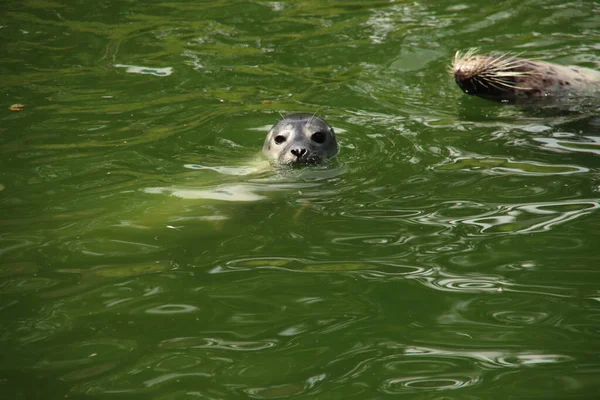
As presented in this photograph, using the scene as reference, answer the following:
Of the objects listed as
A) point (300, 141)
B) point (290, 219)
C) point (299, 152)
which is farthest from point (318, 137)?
point (290, 219)

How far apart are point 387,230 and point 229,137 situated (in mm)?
2493

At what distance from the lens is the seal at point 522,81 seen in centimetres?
681

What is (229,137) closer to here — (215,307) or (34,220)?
(34,220)

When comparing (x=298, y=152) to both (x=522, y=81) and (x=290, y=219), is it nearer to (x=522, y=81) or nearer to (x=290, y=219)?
(x=290, y=219)

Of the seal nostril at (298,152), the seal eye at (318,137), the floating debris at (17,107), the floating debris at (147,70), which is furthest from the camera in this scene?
the floating debris at (147,70)

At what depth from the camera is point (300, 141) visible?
598cm

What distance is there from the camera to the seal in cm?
681

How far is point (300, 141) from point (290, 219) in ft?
4.39

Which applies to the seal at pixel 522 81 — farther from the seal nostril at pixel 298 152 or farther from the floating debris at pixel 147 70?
the floating debris at pixel 147 70

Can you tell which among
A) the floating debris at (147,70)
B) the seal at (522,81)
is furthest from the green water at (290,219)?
the seal at (522,81)

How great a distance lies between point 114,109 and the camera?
6922 mm

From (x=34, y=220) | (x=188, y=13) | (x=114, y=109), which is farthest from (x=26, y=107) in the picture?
(x=188, y=13)

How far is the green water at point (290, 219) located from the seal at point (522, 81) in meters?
0.21

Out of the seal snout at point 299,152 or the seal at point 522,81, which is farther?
the seal at point 522,81
